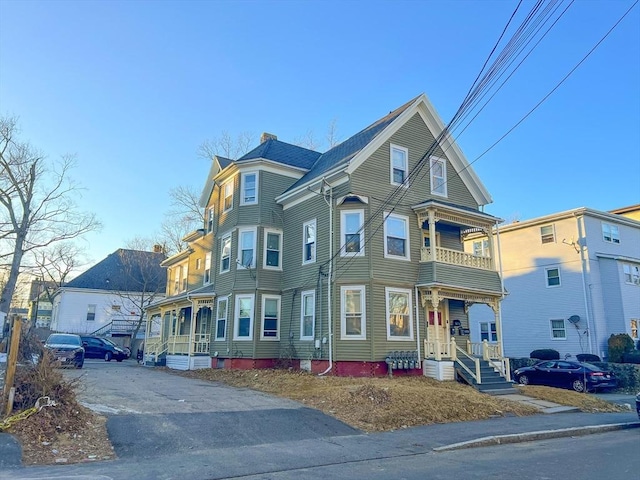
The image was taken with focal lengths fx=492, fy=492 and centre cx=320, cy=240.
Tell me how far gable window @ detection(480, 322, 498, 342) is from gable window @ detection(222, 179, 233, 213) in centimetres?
1920

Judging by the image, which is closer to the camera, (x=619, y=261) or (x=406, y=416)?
(x=406, y=416)

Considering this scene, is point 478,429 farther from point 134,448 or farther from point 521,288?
point 521,288

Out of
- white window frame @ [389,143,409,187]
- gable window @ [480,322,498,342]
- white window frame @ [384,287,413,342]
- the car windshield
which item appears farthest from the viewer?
gable window @ [480,322,498,342]

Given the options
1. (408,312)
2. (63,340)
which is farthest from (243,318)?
(63,340)

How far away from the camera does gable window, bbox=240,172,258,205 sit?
22688 millimetres

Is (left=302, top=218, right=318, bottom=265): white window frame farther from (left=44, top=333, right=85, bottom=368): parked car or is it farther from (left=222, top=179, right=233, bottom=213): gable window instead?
(left=44, top=333, right=85, bottom=368): parked car

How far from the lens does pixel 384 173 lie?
64.9 feet

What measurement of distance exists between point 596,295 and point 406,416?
20356 mm

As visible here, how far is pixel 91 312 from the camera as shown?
1874 inches

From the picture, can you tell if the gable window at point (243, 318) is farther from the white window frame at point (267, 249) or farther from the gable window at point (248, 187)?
the gable window at point (248, 187)

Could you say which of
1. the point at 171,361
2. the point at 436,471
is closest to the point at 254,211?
the point at 171,361

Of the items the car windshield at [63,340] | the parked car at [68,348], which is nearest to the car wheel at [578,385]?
the parked car at [68,348]

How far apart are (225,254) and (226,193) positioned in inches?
125

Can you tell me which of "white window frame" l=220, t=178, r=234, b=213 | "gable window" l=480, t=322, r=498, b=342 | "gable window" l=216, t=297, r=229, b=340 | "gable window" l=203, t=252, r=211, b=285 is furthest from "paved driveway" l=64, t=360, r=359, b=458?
"gable window" l=480, t=322, r=498, b=342
